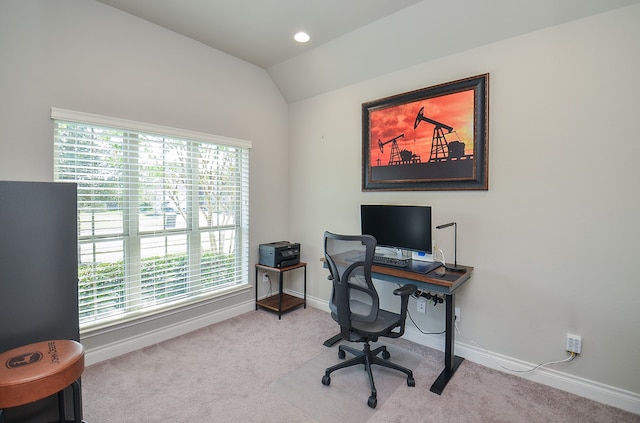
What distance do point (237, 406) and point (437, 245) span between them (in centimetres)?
207

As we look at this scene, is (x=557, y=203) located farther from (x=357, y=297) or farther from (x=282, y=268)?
(x=282, y=268)

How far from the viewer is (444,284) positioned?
6.98 feet

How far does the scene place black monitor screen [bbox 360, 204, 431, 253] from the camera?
2.53 meters

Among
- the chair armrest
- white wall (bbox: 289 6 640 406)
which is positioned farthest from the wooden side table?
the chair armrest

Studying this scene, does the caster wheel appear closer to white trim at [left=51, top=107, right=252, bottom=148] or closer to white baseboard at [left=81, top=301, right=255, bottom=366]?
white baseboard at [left=81, top=301, right=255, bottom=366]

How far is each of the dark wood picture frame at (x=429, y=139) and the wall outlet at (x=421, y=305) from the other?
1066mm

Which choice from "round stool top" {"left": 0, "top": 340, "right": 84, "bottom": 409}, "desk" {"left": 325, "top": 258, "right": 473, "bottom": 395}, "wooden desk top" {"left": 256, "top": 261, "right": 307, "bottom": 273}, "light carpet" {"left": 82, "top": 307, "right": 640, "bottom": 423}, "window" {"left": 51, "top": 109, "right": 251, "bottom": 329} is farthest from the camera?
"wooden desk top" {"left": 256, "top": 261, "right": 307, "bottom": 273}

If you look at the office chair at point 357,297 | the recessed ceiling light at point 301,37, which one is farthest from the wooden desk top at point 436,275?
the recessed ceiling light at point 301,37

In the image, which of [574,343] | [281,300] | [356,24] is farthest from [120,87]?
[574,343]

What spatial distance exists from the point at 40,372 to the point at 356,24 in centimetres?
323

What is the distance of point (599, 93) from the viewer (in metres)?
2.01

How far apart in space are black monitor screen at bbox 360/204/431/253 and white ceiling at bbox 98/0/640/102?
1432 mm

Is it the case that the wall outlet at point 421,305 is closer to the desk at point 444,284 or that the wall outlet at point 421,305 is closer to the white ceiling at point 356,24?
the desk at point 444,284

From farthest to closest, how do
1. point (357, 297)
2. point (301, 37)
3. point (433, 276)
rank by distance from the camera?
point (301, 37)
point (433, 276)
point (357, 297)
